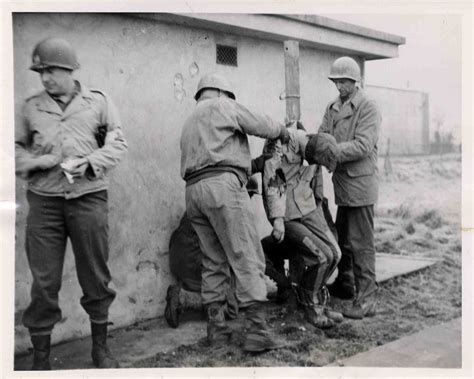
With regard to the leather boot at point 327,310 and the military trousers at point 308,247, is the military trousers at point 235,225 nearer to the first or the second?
the military trousers at point 308,247

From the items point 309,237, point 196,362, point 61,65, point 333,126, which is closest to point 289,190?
point 309,237

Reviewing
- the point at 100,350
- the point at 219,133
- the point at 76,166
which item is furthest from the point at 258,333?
the point at 76,166

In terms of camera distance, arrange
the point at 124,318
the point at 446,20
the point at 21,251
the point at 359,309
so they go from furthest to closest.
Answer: the point at 359,309 < the point at 124,318 < the point at 446,20 < the point at 21,251

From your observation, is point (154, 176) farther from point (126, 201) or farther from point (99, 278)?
point (99, 278)

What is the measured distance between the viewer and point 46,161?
363 centimetres

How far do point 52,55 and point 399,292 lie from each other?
13.1 ft

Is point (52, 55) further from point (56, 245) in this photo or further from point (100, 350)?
point (100, 350)

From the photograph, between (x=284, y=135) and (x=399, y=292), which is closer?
(x=284, y=135)

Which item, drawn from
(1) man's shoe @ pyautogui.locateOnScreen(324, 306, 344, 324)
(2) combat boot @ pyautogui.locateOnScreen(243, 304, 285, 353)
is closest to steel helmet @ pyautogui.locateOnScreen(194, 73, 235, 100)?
(2) combat boot @ pyautogui.locateOnScreen(243, 304, 285, 353)

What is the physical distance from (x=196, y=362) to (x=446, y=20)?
3084 mm

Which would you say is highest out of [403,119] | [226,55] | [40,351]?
[226,55]

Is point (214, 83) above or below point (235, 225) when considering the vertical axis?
above

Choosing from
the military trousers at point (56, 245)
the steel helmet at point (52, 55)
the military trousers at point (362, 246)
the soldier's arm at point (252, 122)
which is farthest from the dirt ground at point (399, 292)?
the steel helmet at point (52, 55)

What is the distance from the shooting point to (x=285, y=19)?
17.5 feet
